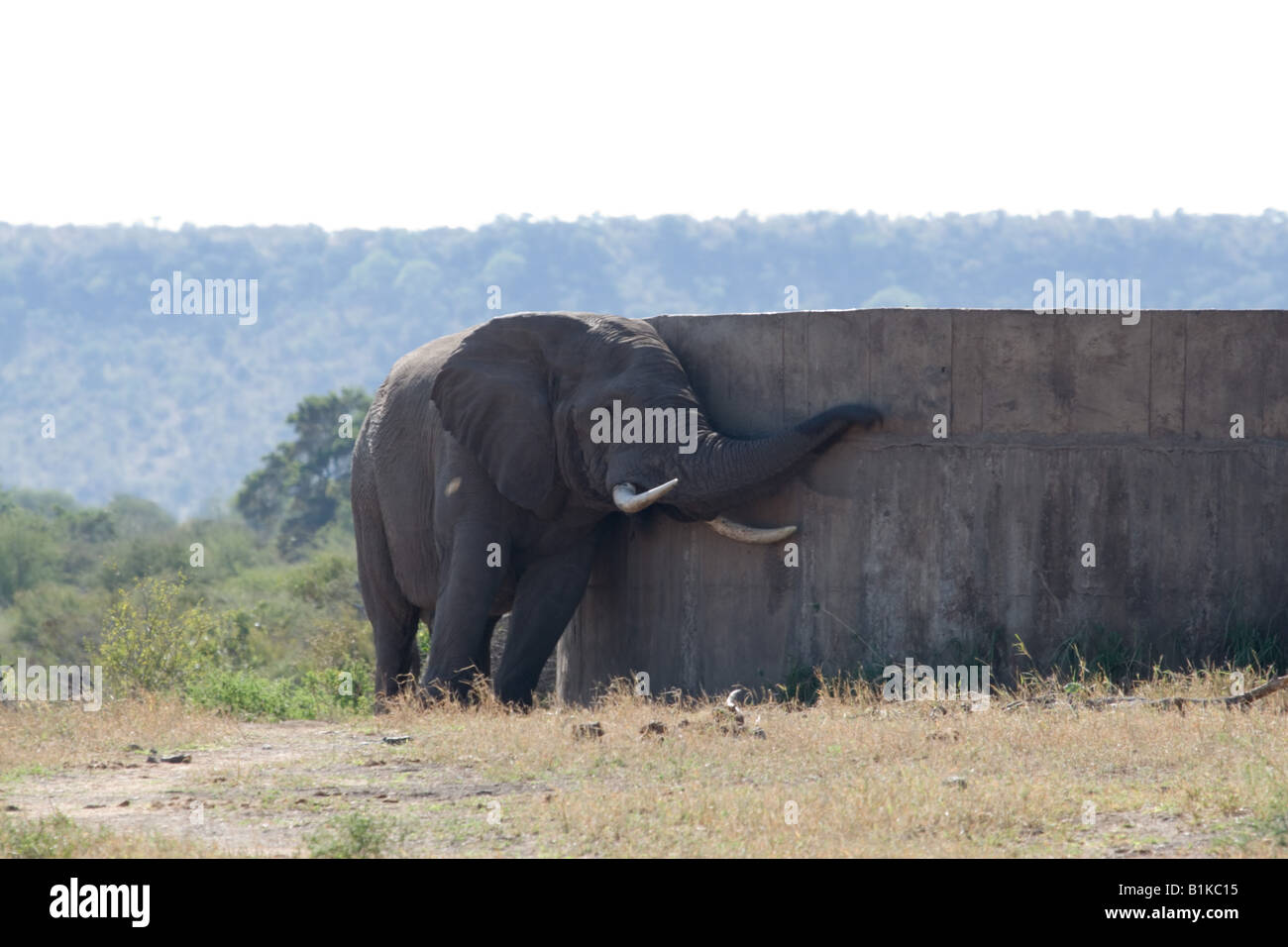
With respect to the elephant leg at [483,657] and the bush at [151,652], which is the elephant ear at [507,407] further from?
the bush at [151,652]

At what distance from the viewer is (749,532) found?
14.2 meters

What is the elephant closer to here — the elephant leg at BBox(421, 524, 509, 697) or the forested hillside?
the elephant leg at BBox(421, 524, 509, 697)

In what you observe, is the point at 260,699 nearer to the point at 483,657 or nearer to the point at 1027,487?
the point at 483,657

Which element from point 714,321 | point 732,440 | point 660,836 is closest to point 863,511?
point 732,440

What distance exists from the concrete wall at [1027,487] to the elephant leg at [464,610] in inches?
91.7

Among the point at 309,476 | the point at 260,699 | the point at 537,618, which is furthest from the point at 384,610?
the point at 309,476

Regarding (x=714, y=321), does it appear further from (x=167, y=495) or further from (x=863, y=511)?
(x=167, y=495)

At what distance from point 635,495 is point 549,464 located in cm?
117

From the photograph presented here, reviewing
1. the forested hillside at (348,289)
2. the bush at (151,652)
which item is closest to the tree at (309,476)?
the bush at (151,652)

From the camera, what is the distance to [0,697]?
17.6 meters

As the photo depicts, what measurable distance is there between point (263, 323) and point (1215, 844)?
553 feet

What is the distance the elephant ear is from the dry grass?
8.16ft

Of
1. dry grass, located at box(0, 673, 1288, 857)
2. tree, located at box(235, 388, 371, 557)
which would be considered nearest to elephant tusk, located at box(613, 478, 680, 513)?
dry grass, located at box(0, 673, 1288, 857)

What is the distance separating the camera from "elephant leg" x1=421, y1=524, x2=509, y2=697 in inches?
584
